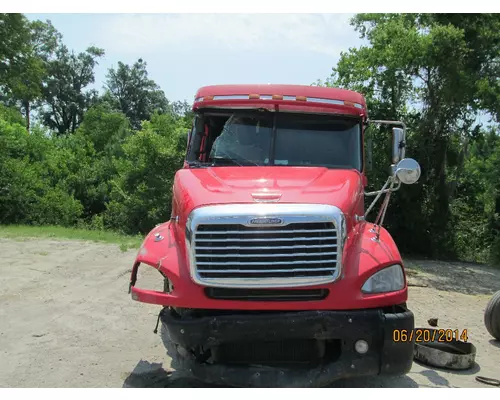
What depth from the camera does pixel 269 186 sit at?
4.86m

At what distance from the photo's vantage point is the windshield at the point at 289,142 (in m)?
5.93

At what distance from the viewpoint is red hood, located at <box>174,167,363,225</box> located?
15.1ft

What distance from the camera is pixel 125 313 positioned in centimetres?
748

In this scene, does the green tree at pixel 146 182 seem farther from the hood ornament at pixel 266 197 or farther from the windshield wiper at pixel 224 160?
the hood ornament at pixel 266 197

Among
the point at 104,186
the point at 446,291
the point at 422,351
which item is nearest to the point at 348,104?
the point at 422,351

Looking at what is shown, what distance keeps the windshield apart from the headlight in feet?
5.66

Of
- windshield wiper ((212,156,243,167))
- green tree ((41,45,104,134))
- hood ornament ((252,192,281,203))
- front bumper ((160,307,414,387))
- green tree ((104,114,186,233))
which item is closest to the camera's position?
front bumper ((160,307,414,387))

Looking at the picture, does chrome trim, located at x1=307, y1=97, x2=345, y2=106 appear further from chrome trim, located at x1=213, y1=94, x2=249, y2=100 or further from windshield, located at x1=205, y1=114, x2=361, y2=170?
chrome trim, located at x1=213, y1=94, x2=249, y2=100

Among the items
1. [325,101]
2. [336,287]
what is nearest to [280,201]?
[336,287]

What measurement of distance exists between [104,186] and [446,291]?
2414 cm

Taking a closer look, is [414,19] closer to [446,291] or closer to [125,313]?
[446,291]

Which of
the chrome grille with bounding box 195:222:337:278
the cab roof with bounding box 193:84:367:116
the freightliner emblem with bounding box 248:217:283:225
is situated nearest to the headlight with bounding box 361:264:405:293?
the chrome grille with bounding box 195:222:337:278

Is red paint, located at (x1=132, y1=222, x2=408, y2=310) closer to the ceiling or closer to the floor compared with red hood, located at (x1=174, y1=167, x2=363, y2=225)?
closer to the floor
